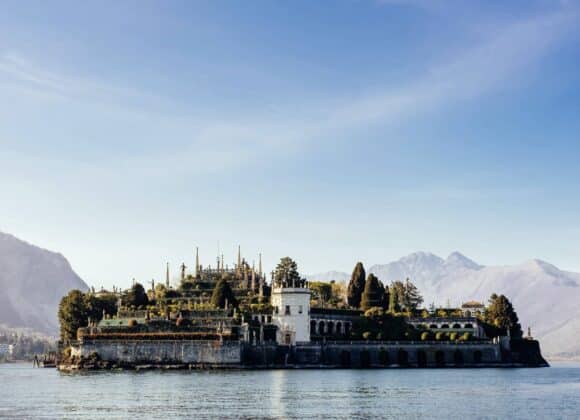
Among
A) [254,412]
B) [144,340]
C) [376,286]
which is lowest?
[254,412]

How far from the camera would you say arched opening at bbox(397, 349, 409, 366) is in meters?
145

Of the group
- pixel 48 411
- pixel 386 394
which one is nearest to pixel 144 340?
pixel 386 394

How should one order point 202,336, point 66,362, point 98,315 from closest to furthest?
point 202,336 < point 66,362 < point 98,315

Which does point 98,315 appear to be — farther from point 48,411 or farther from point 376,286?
point 48,411

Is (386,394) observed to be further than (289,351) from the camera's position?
No

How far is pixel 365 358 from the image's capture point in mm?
144125

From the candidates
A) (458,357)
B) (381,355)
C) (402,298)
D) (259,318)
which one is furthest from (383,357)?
(402,298)

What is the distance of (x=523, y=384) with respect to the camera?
10525 centimetres

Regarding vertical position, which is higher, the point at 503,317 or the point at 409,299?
the point at 409,299

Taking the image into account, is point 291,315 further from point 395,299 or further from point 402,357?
point 395,299

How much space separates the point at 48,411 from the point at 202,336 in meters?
62.8

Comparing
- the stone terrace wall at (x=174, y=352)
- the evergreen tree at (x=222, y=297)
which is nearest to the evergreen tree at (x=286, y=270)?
the evergreen tree at (x=222, y=297)

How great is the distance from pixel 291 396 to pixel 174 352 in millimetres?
51386

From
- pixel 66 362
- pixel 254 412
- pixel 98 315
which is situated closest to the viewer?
pixel 254 412
